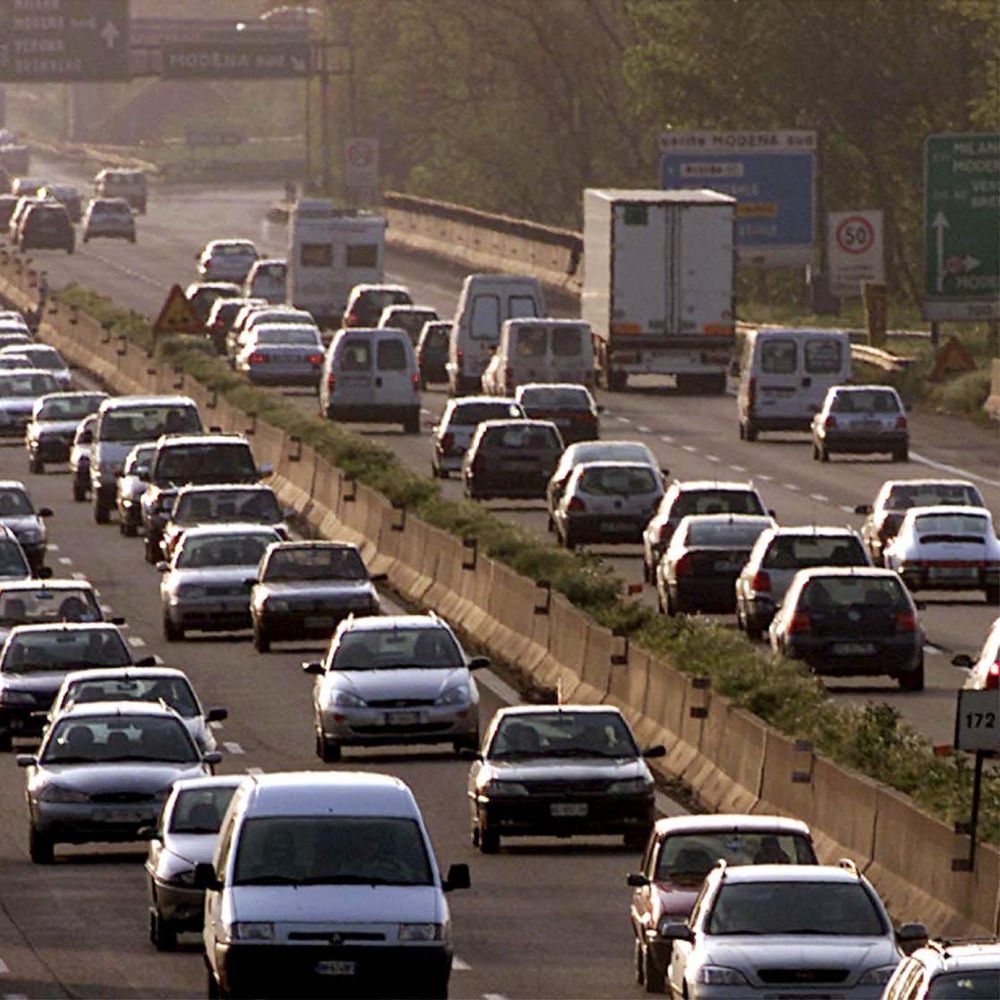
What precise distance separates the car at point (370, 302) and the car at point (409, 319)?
3.14 metres

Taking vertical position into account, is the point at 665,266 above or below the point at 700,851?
above

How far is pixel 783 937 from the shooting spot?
74.3ft

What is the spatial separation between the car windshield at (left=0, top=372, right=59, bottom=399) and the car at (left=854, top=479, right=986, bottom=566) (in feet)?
101

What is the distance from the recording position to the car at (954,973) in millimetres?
18234

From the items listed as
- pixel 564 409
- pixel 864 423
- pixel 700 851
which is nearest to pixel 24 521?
pixel 564 409

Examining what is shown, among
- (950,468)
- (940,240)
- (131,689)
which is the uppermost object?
(940,240)

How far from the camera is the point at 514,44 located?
15225 cm

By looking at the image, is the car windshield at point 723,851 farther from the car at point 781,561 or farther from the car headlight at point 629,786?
the car at point 781,561

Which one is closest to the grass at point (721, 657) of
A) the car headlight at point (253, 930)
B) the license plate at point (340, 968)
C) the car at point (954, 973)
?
the license plate at point (340, 968)

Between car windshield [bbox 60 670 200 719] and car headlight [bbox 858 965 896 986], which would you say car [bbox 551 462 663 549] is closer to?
car windshield [bbox 60 670 200 719]

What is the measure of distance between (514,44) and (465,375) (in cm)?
7186

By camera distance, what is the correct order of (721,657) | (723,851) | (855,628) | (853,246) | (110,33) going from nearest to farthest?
(723,851) → (721,657) → (855,628) → (853,246) → (110,33)

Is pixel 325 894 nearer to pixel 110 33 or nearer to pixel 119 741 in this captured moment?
pixel 119 741

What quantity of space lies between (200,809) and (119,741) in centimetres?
475
